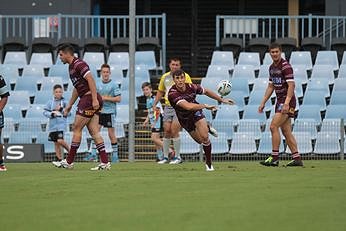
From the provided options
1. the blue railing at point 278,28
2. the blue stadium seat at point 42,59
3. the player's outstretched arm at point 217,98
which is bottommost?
the player's outstretched arm at point 217,98

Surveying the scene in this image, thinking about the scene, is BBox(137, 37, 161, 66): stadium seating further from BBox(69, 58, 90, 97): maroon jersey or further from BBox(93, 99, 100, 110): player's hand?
BBox(93, 99, 100, 110): player's hand

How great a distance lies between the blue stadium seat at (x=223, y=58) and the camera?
2962 centimetres

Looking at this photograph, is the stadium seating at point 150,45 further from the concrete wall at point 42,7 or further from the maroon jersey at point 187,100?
the maroon jersey at point 187,100

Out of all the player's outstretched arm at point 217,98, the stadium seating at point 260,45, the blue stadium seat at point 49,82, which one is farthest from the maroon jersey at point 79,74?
the stadium seating at point 260,45

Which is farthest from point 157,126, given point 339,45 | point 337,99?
point 339,45

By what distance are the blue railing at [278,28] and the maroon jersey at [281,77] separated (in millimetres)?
12063

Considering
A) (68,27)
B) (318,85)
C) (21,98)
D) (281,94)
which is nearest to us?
(281,94)

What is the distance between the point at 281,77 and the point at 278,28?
50.0 feet

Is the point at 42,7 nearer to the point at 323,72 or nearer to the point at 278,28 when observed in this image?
the point at 278,28

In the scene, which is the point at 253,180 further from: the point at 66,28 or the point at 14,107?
the point at 66,28

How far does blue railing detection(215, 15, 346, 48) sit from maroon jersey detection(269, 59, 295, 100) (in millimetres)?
12063

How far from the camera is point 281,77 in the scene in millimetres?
18875

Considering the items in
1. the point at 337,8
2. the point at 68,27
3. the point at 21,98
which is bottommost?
the point at 21,98

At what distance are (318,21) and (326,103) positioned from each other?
5.87 meters
